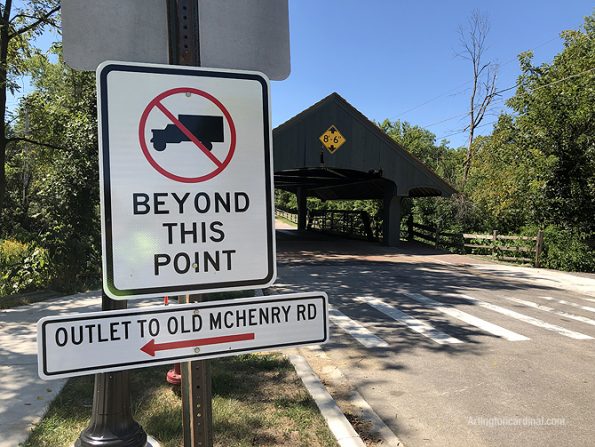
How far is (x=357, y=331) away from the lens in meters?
7.19

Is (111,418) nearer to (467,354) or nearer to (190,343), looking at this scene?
(190,343)

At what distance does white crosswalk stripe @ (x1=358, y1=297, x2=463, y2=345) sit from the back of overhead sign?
5.84 metres

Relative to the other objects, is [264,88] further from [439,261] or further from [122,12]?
[439,261]

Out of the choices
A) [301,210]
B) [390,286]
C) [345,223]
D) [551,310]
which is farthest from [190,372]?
[301,210]

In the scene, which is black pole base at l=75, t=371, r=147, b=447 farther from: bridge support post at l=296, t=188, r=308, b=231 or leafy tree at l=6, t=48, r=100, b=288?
bridge support post at l=296, t=188, r=308, b=231

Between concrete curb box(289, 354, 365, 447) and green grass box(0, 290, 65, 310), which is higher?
green grass box(0, 290, 65, 310)

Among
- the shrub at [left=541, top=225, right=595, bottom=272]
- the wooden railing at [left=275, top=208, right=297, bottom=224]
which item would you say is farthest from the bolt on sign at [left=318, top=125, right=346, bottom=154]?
the wooden railing at [left=275, top=208, right=297, bottom=224]

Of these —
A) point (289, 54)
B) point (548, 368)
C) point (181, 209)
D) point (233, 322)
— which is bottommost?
point (548, 368)

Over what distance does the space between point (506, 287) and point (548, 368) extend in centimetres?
672

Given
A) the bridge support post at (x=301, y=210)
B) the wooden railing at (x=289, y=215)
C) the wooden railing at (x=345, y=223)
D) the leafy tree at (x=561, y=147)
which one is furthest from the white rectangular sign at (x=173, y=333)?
the wooden railing at (x=289, y=215)

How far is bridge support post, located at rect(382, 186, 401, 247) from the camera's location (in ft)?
74.1

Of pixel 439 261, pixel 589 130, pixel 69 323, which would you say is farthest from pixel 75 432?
pixel 589 130

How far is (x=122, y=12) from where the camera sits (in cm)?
171

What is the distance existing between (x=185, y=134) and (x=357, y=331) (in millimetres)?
6182
